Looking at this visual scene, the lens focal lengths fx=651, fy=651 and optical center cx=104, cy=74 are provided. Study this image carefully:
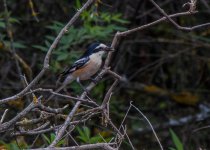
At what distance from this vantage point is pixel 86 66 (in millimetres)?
7207

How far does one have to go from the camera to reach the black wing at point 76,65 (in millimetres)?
6715

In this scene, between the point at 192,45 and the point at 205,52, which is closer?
the point at 192,45

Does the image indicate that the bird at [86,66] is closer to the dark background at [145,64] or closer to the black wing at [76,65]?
the black wing at [76,65]

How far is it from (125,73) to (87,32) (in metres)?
1.83

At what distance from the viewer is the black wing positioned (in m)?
6.71

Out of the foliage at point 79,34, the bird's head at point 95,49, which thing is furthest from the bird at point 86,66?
the foliage at point 79,34

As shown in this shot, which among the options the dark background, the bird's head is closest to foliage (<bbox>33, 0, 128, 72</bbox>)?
the bird's head

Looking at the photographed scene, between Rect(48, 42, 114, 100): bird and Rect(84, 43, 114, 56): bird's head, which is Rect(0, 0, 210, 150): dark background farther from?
Rect(84, 43, 114, 56): bird's head

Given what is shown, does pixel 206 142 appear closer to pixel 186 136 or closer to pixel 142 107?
pixel 186 136

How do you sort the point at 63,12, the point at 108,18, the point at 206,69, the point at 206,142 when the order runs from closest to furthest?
the point at 108,18 < the point at 206,142 < the point at 63,12 < the point at 206,69

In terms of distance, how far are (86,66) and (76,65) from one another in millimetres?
127

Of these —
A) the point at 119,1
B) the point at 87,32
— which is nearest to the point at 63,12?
the point at 119,1

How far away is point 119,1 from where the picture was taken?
7766mm

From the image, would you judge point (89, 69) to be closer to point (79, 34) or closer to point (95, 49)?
point (95, 49)
